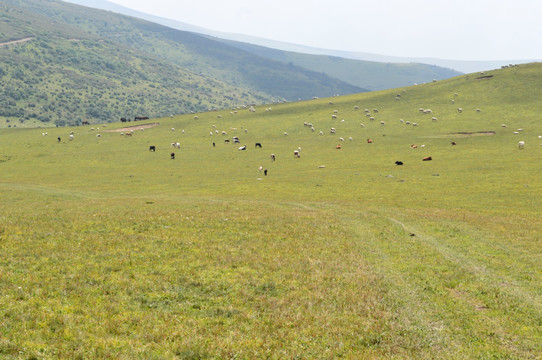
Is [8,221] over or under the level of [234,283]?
under

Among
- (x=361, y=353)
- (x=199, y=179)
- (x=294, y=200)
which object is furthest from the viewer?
(x=199, y=179)

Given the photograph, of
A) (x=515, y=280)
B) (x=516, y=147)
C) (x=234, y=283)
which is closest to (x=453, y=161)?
(x=516, y=147)

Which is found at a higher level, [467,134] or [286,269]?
[467,134]

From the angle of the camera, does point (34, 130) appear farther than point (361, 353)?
Yes

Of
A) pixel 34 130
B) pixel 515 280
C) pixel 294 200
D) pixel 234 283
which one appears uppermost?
pixel 515 280

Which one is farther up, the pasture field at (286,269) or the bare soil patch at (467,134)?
the bare soil patch at (467,134)

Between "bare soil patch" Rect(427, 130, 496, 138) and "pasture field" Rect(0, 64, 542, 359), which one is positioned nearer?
"pasture field" Rect(0, 64, 542, 359)

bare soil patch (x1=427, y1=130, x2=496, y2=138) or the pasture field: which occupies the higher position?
bare soil patch (x1=427, y1=130, x2=496, y2=138)

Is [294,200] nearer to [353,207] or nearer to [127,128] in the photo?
[353,207]

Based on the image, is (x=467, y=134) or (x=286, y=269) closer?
(x=286, y=269)

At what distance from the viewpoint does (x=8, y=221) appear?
88.2ft

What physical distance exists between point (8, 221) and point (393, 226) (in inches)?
1035

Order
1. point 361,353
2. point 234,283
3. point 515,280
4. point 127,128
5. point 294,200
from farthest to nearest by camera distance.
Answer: point 127,128 < point 294,200 < point 515,280 < point 234,283 < point 361,353

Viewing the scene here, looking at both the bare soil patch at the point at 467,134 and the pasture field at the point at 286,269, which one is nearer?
the pasture field at the point at 286,269
